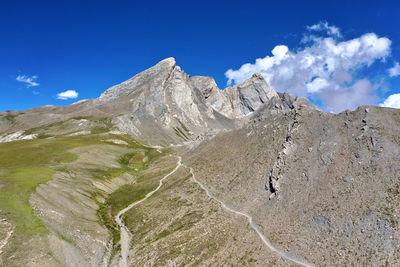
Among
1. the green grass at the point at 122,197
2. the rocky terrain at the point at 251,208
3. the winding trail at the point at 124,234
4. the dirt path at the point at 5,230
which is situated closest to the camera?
the rocky terrain at the point at 251,208

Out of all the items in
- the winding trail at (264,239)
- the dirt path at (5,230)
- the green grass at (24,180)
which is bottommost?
the winding trail at (264,239)

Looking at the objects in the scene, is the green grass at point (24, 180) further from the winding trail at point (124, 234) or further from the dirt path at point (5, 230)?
the winding trail at point (124, 234)

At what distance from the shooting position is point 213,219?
58156 millimetres

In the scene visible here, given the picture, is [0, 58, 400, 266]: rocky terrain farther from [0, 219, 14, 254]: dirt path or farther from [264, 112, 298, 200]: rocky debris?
[264, 112, 298, 200]: rocky debris

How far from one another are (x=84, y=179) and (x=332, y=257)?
85.4 metres

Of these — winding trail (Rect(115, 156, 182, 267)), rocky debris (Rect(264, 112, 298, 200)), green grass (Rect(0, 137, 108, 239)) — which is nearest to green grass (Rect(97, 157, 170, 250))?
winding trail (Rect(115, 156, 182, 267))

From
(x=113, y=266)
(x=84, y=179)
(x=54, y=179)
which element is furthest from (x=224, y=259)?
(x=84, y=179)

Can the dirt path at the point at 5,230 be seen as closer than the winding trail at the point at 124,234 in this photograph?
Yes

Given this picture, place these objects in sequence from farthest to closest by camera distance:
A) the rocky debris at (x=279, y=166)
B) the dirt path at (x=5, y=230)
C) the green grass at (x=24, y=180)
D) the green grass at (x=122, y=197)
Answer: the green grass at (x=122, y=197), the rocky debris at (x=279, y=166), the green grass at (x=24, y=180), the dirt path at (x=5, y=230)

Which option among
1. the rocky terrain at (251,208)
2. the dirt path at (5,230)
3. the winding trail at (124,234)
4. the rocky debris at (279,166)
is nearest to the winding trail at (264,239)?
the rocky terrain at (251,208)

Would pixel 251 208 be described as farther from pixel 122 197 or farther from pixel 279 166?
pixel 122 197

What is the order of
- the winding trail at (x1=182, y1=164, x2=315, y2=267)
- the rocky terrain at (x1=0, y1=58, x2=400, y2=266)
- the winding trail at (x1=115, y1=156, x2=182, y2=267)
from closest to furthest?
1. the winding trail at (x1=182, y1=164, x2=315, y2=267)
2. the rocky terrain at (x1=0, y1=58, x2=400, y2=266)
3. the winding trail at (x1=115, y1=156, x2=182, y2=267)

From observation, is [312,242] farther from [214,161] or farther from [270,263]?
[214,161]

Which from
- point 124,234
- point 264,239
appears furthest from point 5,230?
point 264,239
